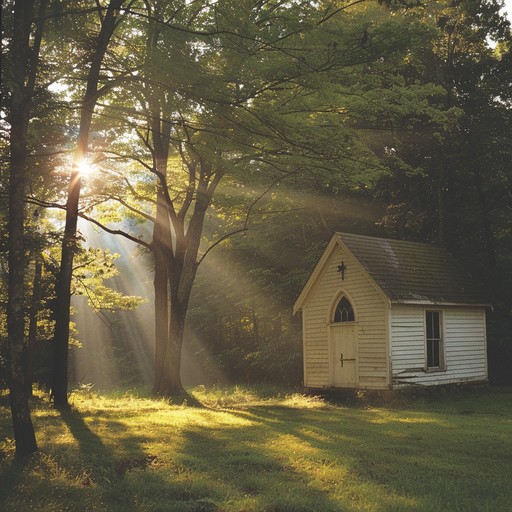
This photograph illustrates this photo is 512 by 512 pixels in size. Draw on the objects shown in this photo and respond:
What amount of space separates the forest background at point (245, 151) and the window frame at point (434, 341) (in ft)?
12.0

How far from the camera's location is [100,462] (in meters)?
8.41

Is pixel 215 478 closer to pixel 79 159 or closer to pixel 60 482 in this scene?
pixel 60 482

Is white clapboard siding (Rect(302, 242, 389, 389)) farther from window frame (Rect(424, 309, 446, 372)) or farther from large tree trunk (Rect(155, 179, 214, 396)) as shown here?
large tree trunk (Rect(155, 179, 214, 396))

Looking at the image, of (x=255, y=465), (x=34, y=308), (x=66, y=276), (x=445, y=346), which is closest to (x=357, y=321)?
(x=445, y=346)

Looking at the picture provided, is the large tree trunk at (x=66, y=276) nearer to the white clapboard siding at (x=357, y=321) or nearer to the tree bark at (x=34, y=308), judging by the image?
the tree bark at (x=34, y=308)

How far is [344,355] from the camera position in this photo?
21344 millimetres

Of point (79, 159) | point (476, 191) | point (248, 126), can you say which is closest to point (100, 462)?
point (248, 126)

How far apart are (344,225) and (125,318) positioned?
3660 cm

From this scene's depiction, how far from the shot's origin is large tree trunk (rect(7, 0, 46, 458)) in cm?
863

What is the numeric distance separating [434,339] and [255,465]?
564 inches

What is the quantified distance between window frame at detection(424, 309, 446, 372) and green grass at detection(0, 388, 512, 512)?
696 cm

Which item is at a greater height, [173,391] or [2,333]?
[2,333]

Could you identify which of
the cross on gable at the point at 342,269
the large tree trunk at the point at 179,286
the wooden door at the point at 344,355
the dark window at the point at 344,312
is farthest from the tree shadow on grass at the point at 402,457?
the cross on gable at the point at 342,269

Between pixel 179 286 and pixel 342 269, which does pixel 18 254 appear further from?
pixel 342 269
